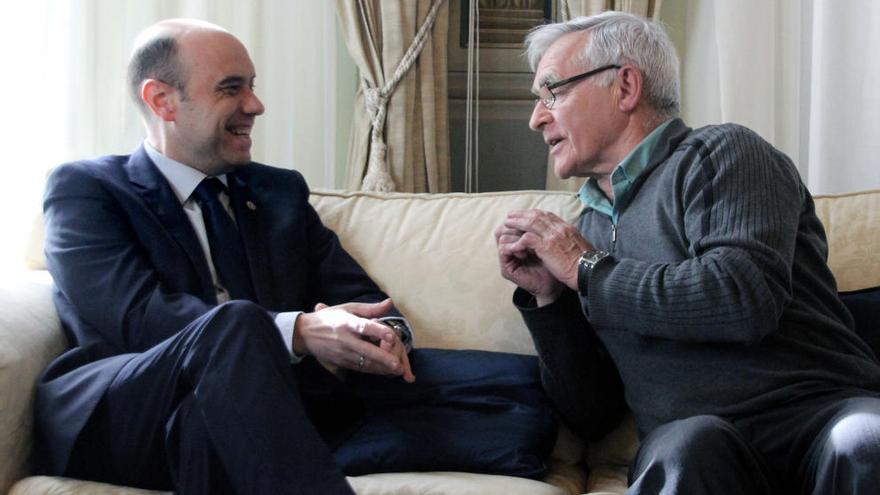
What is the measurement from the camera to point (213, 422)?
1.64 metres

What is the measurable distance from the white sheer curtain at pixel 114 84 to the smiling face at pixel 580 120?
3.53 feet

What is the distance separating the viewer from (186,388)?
1.74 meters

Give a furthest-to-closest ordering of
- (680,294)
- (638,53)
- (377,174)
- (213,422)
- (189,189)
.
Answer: (377,174)
(189,189)
(638,53)
(680,294)
(213,422)

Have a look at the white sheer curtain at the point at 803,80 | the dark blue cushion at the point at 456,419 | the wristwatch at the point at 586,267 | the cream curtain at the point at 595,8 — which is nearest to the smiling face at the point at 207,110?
the dark blue cushion at the point at 456,419

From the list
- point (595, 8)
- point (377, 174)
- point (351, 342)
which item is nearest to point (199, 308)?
point (351, 342)

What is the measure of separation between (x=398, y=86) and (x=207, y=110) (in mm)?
820

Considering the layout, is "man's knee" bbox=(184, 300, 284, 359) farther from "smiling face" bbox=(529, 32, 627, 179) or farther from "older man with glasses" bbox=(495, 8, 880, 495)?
"smiling face" bbox=(529, 32, 627, 179)

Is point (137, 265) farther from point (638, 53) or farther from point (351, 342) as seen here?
point (638, 53)

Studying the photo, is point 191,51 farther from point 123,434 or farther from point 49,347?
point 123,434

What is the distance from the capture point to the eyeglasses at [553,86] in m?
2.13

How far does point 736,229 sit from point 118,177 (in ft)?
3.89

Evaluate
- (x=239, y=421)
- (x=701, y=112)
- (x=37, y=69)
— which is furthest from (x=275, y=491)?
(x=701, y=112)

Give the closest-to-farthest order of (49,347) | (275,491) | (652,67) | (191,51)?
(275,491) → (49,347) → (652,67) → (191,51)

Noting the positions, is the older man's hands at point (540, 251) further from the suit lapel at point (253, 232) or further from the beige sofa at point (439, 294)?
the suit lapel at point (253, 232)
